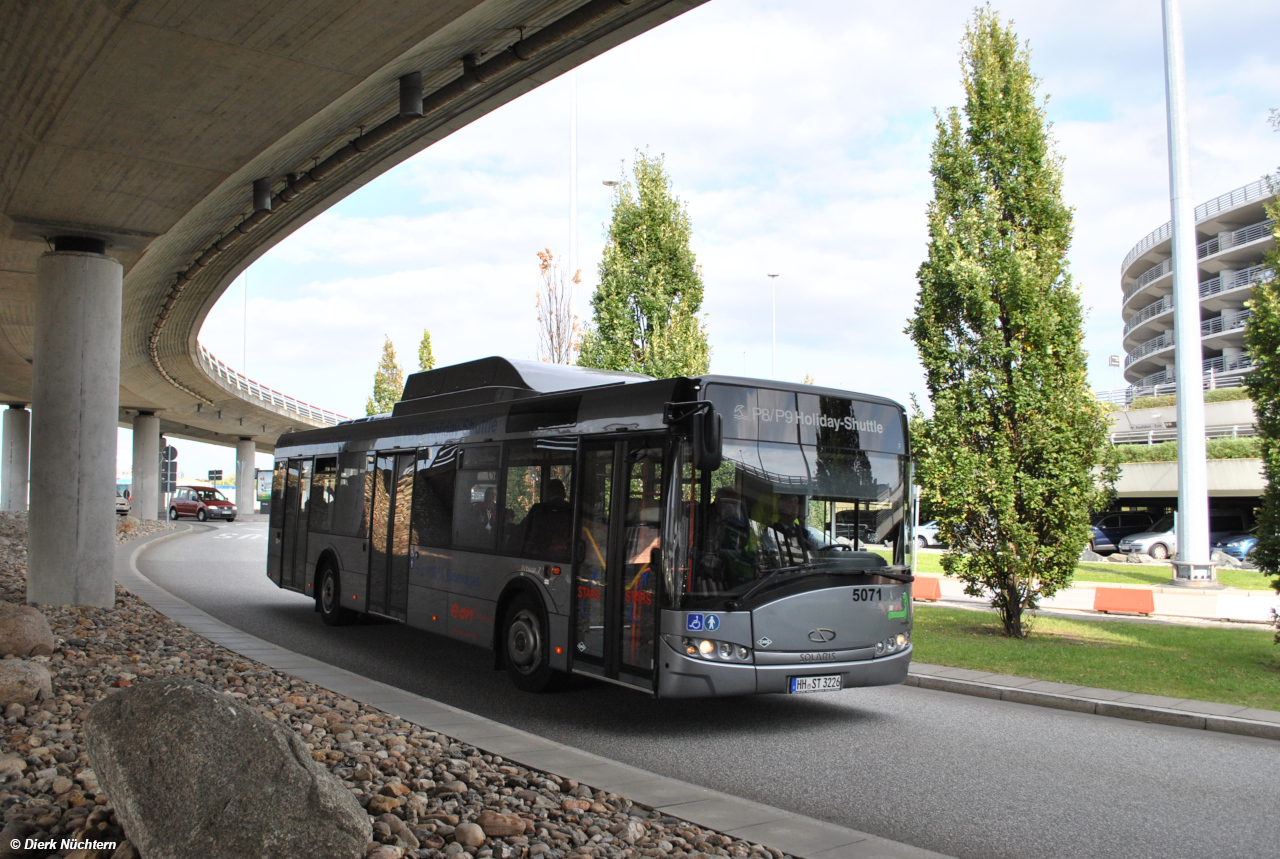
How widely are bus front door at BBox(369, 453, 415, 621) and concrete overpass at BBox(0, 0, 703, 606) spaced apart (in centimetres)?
380

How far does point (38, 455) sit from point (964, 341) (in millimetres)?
13048

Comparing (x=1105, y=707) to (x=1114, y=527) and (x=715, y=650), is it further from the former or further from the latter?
(x=1114, y=527)

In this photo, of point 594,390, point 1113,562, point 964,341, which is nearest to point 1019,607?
point 964,341

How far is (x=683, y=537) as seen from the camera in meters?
7.70

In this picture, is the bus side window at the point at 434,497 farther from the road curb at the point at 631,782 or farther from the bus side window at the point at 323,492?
the bus side window at the point at 323,492

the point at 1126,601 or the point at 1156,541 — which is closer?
the point at 1126,601

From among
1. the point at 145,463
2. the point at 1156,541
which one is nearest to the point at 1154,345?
the point at 1156,541

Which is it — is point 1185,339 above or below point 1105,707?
above

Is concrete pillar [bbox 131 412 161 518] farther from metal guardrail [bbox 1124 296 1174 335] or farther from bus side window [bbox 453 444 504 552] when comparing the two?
metal guardrail [bbox 1124 296 1174 335]

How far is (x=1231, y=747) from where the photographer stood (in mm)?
7980

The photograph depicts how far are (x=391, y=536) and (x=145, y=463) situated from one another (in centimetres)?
4450

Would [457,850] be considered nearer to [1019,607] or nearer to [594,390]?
[594,390]

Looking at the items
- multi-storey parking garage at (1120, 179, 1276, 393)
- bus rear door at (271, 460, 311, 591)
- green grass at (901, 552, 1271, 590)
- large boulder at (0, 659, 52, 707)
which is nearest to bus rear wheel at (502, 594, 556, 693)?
large boulder at (0, 659, 52, 707)

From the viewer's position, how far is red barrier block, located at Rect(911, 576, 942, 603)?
20531 mm
